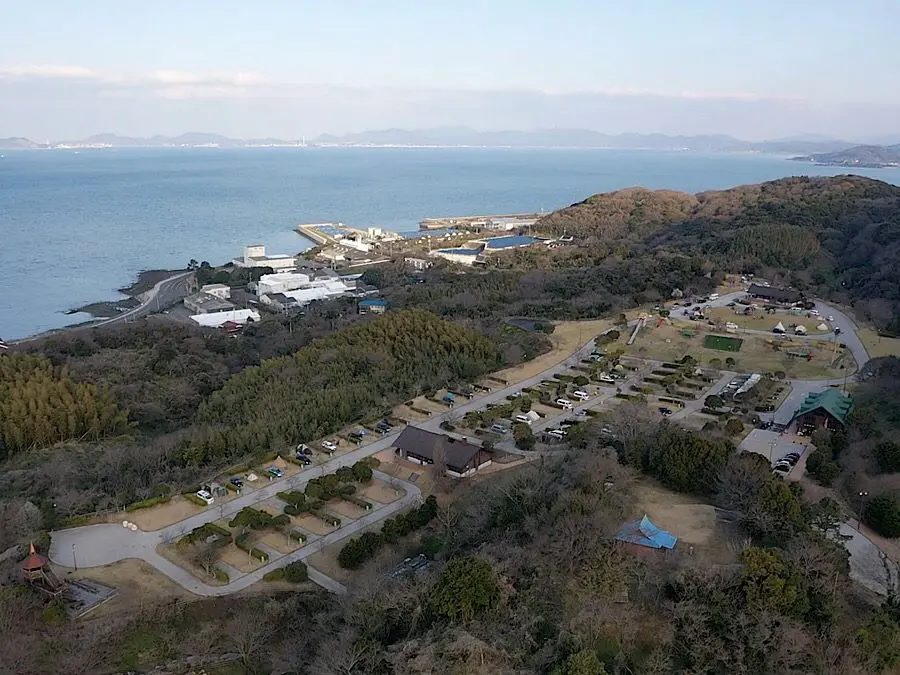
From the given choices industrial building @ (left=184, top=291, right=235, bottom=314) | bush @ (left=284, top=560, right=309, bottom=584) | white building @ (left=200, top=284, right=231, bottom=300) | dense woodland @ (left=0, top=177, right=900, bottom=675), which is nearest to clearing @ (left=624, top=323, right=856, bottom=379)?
dense woodland @ (left=0, top=177, right=900, bottom=675)

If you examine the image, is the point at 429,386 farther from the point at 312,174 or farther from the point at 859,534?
the point at 312,174

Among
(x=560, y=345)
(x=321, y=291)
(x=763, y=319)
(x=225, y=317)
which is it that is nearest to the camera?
(x=560, y=345)

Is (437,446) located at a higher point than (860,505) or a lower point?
lower

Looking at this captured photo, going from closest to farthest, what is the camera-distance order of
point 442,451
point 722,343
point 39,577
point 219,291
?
1. point 39,577
2. point 442,451
3. point 722,343
4. point 219,291

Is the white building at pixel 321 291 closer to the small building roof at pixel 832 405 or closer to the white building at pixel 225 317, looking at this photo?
the white building at pixel 225 317

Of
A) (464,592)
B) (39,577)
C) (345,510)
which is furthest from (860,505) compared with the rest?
(39,577)

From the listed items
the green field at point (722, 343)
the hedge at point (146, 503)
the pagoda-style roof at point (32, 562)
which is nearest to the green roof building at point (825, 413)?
the green field at point (722, 343)

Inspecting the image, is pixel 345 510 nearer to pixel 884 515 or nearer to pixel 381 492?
pixel 381 492
